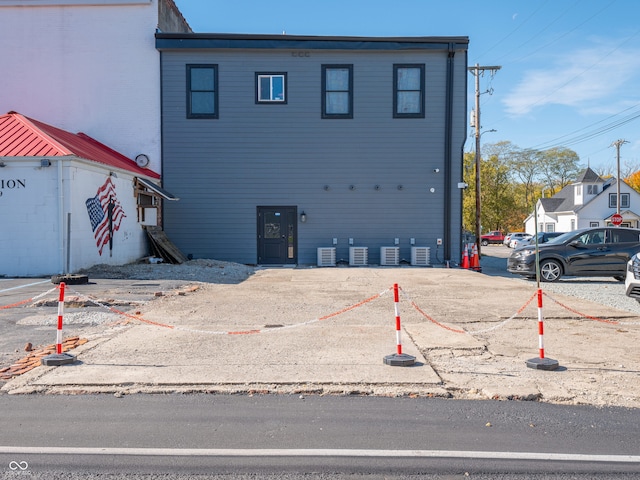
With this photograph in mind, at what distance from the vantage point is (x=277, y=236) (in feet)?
73.8

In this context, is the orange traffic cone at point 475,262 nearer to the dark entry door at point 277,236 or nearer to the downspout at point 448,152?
the downspout at point 448,152

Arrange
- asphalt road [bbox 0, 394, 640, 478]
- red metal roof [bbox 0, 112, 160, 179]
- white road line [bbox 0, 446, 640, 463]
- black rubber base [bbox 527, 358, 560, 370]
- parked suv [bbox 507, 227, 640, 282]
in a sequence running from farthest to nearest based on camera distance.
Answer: parked suv [bbox 507, 227, 640, 282] < red metal roof [bbox 0, 112, 160, 179] < black rubber base [bbox 527, 358, 560, 370] < white road line [bbox 0, 446, 640, 463] < asphalt road [bbox 0, 394, 640, 478]

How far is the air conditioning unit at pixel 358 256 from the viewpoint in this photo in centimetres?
2184

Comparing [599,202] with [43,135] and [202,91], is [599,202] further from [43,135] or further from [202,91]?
[43,135]

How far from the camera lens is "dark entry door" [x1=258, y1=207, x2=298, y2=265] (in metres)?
22.4

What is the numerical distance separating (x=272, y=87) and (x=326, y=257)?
6.99 meters

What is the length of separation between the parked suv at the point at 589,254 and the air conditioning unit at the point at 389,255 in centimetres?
615

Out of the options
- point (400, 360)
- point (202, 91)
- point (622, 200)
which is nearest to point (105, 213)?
point (202, 91)

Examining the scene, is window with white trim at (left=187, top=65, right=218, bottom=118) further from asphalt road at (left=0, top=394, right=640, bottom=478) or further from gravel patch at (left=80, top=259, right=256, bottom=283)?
asphalt road at (left=0, top=394, right=640, bottom=478)

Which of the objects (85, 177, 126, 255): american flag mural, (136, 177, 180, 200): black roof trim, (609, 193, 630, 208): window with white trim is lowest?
(85, 177, 126, 255): american flag mural

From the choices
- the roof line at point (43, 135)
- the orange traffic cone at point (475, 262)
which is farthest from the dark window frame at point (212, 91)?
the orange traffic cone at point (475, 262)

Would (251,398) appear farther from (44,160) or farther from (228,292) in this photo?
(44,160)

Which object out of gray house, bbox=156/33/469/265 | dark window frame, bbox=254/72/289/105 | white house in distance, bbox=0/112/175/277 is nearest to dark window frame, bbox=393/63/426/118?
gray house, bbox=156/33/469/265

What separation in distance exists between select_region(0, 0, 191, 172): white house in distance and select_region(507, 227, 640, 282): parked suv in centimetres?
1461
